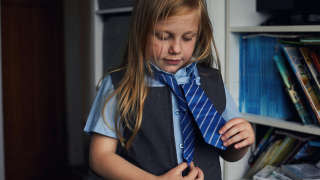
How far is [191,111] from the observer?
1027 mm

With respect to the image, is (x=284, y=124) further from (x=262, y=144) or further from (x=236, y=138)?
(x=236, y=138)

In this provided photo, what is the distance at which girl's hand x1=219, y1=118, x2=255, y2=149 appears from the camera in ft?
3.24

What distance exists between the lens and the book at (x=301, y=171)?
1.39 metres

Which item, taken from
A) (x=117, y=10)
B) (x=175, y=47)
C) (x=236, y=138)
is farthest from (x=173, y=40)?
(x=117, y=10)

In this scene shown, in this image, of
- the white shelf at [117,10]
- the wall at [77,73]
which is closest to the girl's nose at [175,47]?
the white shelf at [117,10]

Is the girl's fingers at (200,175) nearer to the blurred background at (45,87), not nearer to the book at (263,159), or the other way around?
the book at (263,159)

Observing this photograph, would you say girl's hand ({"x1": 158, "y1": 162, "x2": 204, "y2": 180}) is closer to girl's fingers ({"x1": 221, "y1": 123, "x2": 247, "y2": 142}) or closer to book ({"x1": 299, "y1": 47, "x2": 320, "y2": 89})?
girl's fingers ({"x1": 221, "y1": 123, "x2": 247, "y2": 142})

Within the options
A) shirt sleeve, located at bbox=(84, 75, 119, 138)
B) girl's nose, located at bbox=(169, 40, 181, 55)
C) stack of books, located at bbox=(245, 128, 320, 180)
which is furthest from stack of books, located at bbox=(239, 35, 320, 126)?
shirt sleeve, located at bbox=(84, 75, 119, 138)

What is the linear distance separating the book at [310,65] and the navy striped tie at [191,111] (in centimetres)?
49

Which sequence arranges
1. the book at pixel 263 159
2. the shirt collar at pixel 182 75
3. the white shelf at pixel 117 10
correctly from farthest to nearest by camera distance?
the white shelf at pixel 117 10 < the book at pixel 263 159 < the shirt collar at pixel 182 75

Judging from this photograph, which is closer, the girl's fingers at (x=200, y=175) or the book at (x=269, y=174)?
the girl's fingers at (x=200, y=175)

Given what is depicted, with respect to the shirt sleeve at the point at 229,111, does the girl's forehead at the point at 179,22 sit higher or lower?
higher

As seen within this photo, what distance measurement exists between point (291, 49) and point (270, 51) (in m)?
0.09

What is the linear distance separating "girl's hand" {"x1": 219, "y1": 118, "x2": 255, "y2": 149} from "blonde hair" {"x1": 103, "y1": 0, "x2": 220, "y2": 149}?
224 mm
